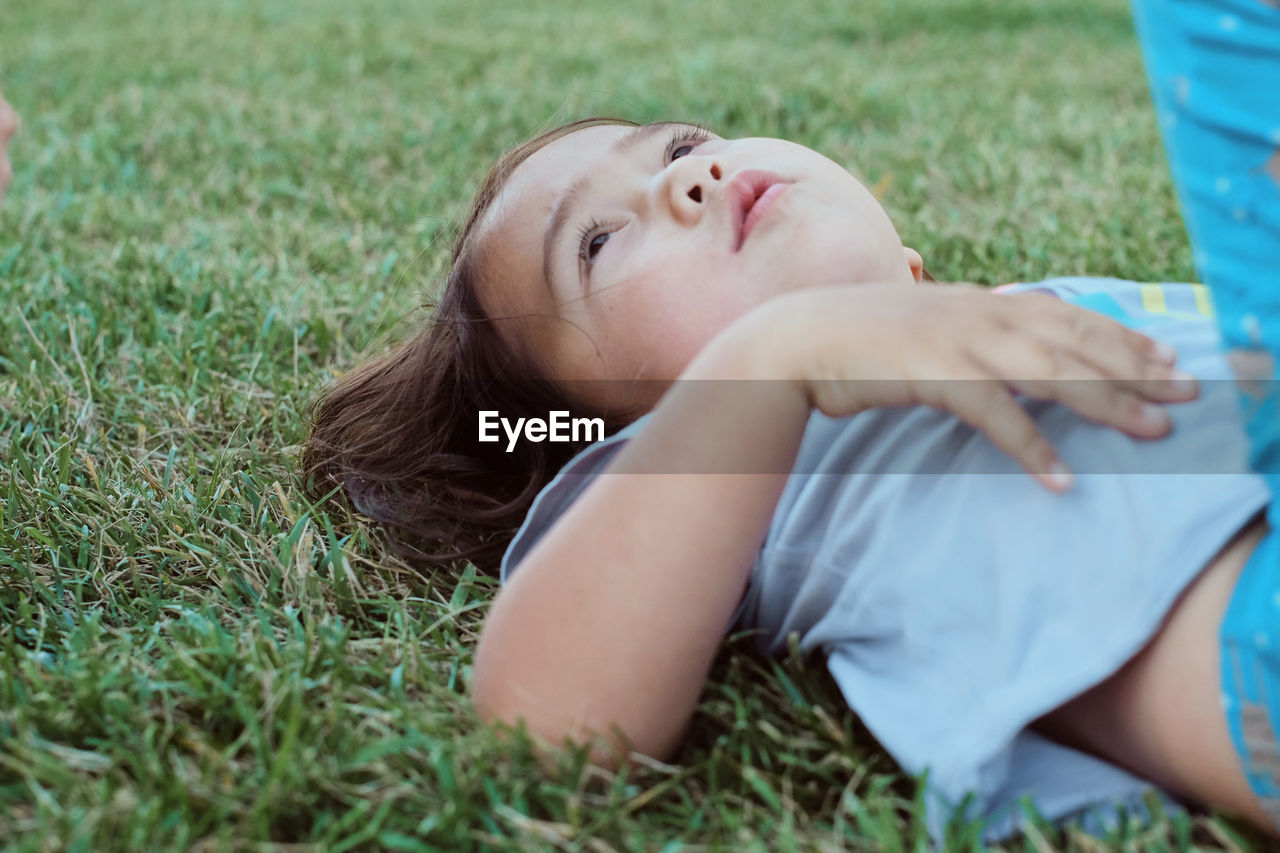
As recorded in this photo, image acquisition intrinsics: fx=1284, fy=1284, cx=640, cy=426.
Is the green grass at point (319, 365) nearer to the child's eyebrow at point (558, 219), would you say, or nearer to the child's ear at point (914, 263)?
the child's eyebrow at point (558, 219)

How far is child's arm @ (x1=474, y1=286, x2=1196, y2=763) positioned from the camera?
1.13m

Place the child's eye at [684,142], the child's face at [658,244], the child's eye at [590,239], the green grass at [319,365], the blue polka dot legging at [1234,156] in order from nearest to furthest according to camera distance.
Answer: the blue polka dot legging at [1234,156], the green grass at [319,365], the child's face at [658,244], the child's eye at [590,239], the child's eye at [684,142]

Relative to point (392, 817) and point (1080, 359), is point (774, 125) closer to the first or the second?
point (1080, 359)

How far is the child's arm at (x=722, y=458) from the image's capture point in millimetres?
1130

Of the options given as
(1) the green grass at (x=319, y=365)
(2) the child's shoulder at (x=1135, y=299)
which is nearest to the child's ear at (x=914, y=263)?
(2) the child's shoulder at (x=1135, y=299)

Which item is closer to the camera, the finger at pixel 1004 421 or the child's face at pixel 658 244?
the finger at pixel 1004 421

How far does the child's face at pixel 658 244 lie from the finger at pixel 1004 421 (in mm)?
311

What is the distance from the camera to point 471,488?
1764 millimetres

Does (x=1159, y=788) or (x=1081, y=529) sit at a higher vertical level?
(x=1081, y=529)

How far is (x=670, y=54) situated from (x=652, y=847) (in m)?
4.36

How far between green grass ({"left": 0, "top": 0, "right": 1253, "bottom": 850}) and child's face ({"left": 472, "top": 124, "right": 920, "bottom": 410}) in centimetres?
33

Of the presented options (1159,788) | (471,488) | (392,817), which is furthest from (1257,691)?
(471,488)

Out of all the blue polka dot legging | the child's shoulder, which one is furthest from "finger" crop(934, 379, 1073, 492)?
the child's shoulder

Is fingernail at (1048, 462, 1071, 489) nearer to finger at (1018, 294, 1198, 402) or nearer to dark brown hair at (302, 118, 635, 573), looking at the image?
finger at (1018, 294, 1198, 402)
